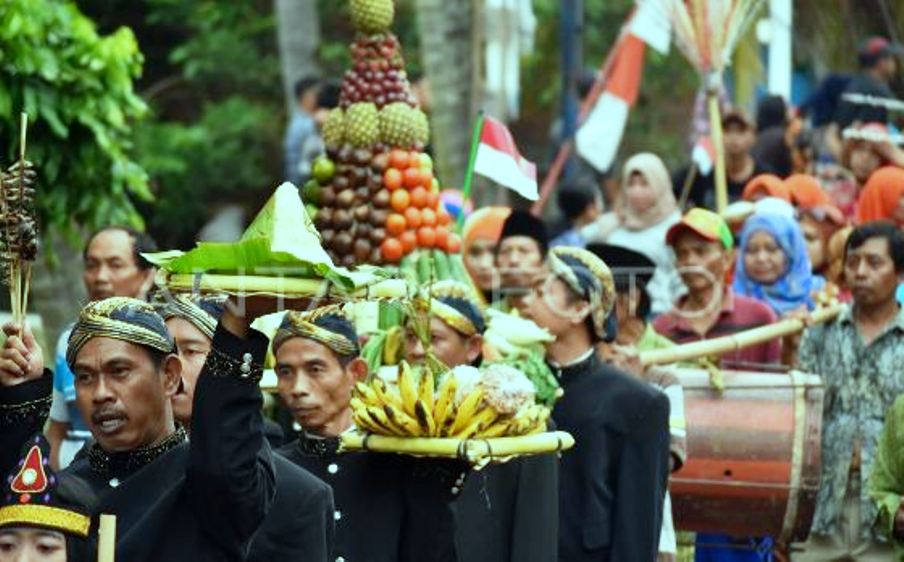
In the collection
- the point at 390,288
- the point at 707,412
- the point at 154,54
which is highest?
the point at 154,54

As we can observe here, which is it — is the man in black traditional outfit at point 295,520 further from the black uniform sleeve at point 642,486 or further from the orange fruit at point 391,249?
the orange fruit at point 391,249

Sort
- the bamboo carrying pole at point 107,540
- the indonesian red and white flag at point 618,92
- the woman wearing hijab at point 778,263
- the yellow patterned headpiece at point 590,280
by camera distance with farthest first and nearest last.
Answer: the indonesian red and white flag at point 618,92 < the woman wearing hijab at point 778,263 < the yellow patterned headpiece at point 590,280 < the bamboo carrying pole at point 107,540

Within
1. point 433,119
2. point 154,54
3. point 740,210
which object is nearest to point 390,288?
point 740,210

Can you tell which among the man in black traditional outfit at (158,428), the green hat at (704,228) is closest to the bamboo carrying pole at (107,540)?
the man in black traditional outfit at (158,428)

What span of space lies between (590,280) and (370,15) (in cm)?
181

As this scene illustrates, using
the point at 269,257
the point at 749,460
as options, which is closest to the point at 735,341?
the point at 749,460

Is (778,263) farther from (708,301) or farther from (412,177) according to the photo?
(412,177)

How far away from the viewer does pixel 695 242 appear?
12.2 m

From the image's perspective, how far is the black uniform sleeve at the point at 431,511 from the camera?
7.66 m

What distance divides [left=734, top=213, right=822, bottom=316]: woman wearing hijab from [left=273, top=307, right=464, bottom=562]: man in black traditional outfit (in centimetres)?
450

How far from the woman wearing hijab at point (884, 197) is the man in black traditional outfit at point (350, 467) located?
595 cm

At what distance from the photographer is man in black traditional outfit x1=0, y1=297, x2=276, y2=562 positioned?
6277mm

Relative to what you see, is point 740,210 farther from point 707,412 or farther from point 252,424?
A: point 252,424

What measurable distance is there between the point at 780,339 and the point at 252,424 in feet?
19.5
